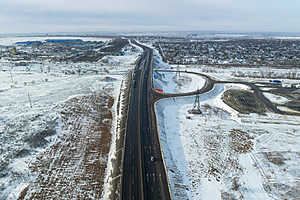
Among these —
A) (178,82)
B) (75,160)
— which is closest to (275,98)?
(178,82)

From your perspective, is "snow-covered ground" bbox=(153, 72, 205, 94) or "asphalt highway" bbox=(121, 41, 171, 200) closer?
"asphalt highway" bbox=(121, 41, 171, 200)

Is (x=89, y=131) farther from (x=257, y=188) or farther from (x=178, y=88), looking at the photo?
(x=178, y=88)

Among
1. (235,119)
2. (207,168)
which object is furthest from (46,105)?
(235,119)

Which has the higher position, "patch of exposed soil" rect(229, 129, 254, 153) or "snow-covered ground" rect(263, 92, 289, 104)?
"snow-covered ground" rect(263, 92, 289, 104)

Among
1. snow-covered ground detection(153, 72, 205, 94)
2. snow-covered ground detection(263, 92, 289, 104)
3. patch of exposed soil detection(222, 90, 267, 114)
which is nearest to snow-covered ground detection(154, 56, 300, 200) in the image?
patch of exposed soil detection(222, 90, 267, 114)

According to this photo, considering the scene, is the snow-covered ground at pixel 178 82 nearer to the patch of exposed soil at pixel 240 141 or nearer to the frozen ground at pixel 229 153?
the frozen ground at pixel 229 153

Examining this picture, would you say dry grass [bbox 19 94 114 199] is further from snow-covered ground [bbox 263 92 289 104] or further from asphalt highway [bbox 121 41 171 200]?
snow-covered ground [bbox 263 92 289 104]
